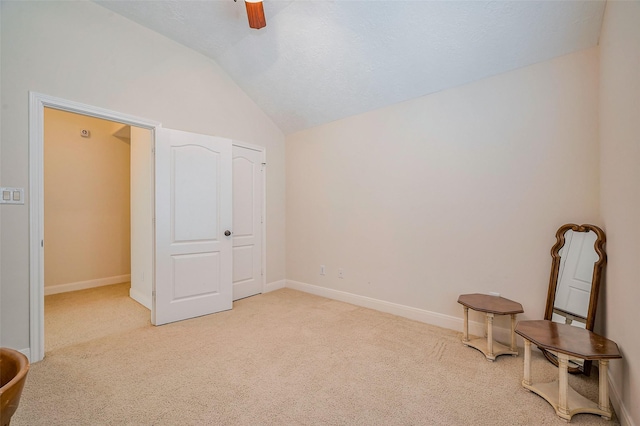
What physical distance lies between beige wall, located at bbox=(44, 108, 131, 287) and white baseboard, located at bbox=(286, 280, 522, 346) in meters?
3.41

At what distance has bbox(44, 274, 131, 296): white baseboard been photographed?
4125 mm

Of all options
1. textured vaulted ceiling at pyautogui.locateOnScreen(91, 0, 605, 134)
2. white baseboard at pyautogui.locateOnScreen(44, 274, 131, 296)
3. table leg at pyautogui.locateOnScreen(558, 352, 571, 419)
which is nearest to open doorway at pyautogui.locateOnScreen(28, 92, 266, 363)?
textured vaulted ceiling at pyautogui.locateOnScreen(91, 0, 605, 134)

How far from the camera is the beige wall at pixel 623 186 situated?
1379 mm

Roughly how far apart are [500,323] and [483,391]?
0.95 metres

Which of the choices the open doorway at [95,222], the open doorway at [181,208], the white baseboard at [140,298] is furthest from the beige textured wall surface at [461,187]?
the open doorway at [95,222]

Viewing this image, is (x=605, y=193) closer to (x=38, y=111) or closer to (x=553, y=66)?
(x=553, y=66)

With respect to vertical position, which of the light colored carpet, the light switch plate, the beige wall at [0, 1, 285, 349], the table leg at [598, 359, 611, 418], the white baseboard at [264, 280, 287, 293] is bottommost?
the light colored carpet

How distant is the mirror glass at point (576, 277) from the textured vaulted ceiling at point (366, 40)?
1510 mm

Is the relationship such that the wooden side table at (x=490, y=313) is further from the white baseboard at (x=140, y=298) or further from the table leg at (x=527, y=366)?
the white baseboard at (x=140, y=298)

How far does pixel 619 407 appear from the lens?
5.20 ft

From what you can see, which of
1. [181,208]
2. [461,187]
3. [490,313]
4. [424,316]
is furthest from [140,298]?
[461,187]

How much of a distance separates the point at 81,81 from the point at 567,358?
4.29 m

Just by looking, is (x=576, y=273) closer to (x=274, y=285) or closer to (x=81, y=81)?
(x=274, y=285)

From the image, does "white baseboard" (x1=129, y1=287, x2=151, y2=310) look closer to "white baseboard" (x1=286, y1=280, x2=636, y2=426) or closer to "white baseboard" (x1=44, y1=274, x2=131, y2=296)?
"white baseboard" (x1=44, y1=274, x2=131, y2=296)
